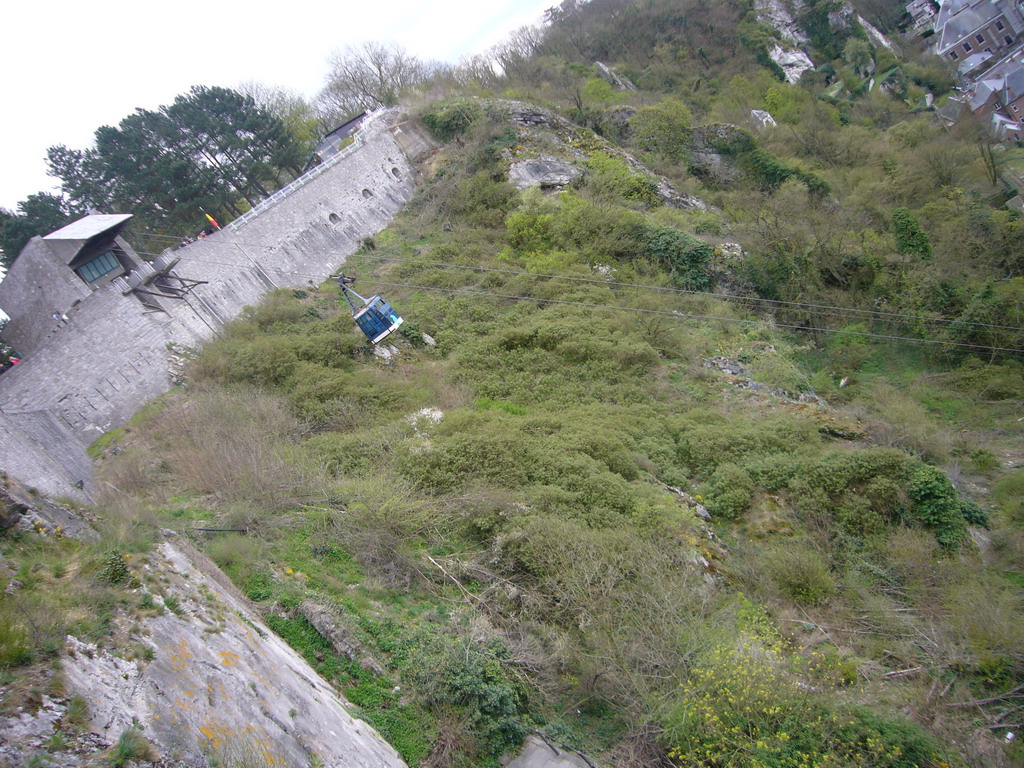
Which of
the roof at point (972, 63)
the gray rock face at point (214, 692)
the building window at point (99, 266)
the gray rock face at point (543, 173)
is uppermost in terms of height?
the building window at point (99, 266)

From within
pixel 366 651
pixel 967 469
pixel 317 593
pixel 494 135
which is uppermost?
pixel 494 135

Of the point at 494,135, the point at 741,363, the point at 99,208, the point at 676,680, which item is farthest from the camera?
the point at 494,135

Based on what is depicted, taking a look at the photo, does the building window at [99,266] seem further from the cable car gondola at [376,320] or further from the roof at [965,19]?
the roof at [965,19]

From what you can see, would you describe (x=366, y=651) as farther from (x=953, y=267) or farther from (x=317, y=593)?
(x=953, y=267)

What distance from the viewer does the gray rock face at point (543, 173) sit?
2320 centimetres

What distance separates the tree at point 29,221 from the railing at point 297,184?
5.77 metres

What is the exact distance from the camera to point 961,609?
7137mm

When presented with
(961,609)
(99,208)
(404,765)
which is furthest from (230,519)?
(99,208)

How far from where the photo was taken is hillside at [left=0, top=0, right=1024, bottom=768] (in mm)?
5844

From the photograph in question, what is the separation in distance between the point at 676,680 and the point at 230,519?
6.61 m

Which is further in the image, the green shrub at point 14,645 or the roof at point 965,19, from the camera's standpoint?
the roof at point 965,19

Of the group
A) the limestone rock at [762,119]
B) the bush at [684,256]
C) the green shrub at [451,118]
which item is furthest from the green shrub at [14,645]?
the limestone rock at [762,119]

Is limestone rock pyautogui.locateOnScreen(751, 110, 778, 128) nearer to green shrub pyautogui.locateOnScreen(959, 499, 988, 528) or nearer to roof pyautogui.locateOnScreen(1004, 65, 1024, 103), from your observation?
roof pyautogui.locateOnScreen(1004, 65, 1024, 103)

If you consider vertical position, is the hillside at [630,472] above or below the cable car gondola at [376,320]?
below
